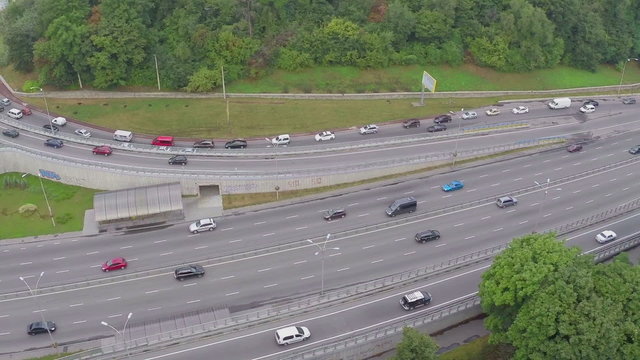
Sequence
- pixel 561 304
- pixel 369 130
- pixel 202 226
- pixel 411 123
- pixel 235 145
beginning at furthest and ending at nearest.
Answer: pixel 411 123 → pixel 369 130 → pixel 235 145 → pixel 202 226 → pixel 561 304

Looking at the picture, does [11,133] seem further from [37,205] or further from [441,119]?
[441,119]

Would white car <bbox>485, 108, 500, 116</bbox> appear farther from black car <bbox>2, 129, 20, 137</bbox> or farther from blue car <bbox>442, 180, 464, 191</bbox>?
black car <bbox>2, 129, 20, 137</bbox>

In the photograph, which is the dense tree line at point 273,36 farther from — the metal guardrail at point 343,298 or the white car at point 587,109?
the metal guardrail at point 343,298

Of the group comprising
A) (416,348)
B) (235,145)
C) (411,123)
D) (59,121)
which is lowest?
(416,348)

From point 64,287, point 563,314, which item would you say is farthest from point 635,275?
point 64,287

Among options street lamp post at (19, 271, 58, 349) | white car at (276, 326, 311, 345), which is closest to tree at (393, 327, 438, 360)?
white car at (276, 326, 311, 345)

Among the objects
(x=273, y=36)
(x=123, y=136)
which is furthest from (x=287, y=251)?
(x=273, y=36)
